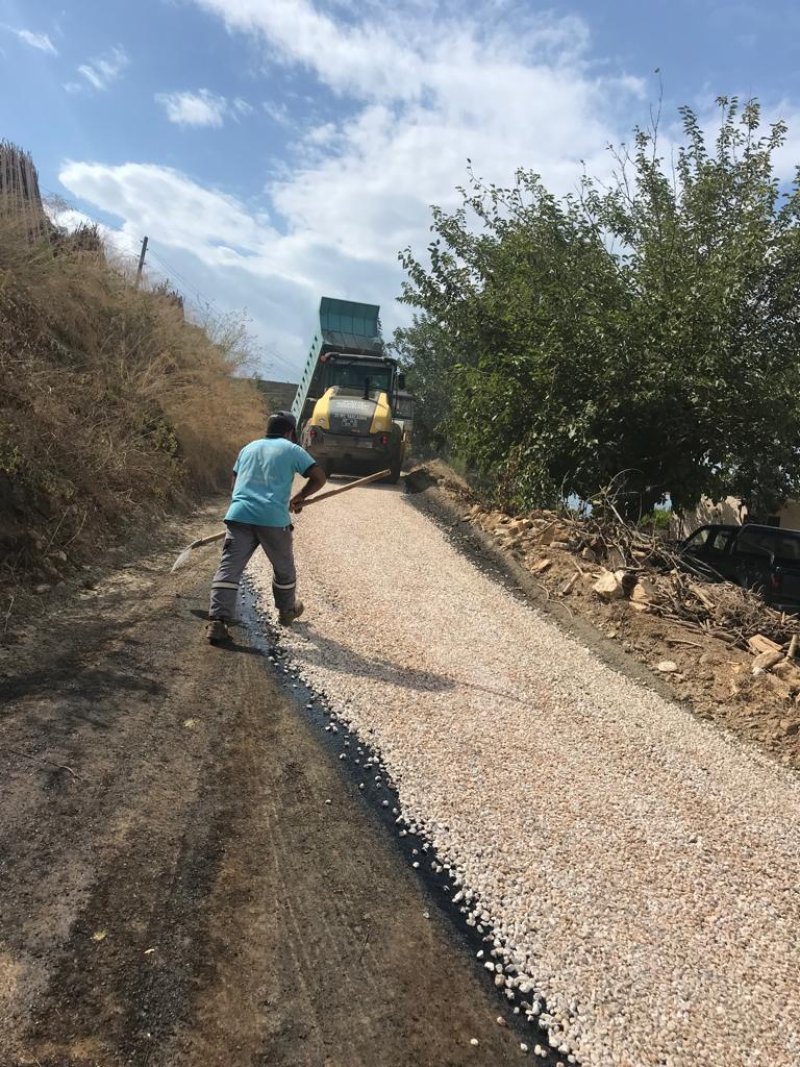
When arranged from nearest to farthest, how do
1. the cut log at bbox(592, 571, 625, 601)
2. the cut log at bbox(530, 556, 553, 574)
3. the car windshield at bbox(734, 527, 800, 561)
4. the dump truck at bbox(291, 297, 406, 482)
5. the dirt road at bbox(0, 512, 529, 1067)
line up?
1. the dirt road at bbox(0, 512, 529, 1067)
2. the cut log at bbox(592, 571, 625, 601)
3. the cut log at bbox(530, 556, 553, 574)
4. the car windshield at bbox(734, 527, 800, 561)
5. the dump truck at bbox(291, 297, 406, 482)

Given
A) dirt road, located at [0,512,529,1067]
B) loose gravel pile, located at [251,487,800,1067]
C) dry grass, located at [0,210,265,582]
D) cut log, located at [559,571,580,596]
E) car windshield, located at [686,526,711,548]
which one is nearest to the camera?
dirt road, located at [0,512,529,1067]

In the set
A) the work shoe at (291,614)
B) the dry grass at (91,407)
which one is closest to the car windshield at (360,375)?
the dry grass at (91,407)

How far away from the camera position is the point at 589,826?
349 centimetres

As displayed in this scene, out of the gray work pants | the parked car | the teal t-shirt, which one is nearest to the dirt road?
the gray work pants

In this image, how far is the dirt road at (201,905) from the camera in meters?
2.05

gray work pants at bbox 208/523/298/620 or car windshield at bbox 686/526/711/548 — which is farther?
car windshield at bbox 686/526/711/548

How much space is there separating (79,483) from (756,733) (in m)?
6.26

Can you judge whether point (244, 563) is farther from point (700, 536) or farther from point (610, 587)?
point (700, 536)

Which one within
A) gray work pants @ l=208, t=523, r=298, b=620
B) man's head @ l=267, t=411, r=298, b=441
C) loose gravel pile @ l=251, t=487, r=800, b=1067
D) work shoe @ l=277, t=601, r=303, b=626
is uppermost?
man's head @ l=267, t=411, r=298, b=441

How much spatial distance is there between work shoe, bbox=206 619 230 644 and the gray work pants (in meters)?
0.05

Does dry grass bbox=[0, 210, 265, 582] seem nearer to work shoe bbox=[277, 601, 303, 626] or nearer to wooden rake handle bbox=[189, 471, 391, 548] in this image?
wooden rake handle bbox=[189, 471, 391, 548]

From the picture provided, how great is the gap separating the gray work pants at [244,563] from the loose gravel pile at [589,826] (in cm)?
43

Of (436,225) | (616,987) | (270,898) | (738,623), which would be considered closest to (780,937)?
(616,987)

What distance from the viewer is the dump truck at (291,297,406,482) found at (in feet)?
49.8
